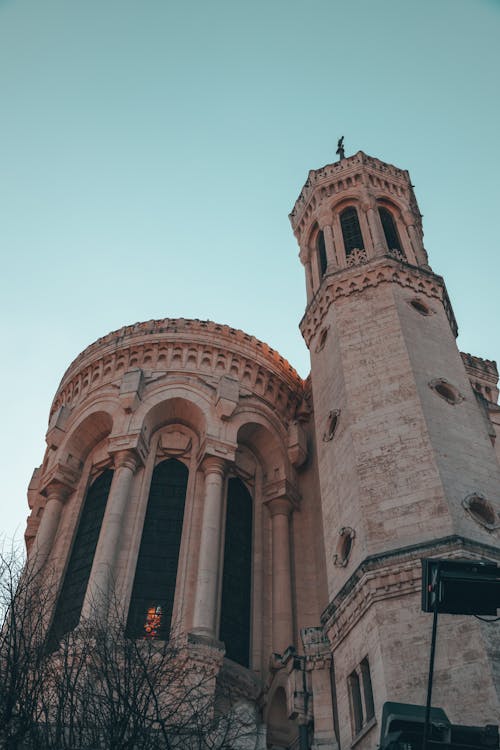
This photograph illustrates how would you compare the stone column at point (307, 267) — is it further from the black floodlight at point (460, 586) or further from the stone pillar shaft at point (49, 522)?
the black floodlight at point (460, 586)

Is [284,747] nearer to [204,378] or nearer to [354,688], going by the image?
[354,688]

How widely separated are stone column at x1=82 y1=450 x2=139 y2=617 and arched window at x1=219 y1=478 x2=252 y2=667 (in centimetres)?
352

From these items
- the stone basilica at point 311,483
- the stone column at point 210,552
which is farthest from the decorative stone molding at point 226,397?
the stone column at point 210,552

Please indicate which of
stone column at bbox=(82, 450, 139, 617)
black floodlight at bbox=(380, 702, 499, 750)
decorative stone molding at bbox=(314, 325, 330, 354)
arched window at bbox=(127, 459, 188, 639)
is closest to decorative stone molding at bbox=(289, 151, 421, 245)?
decorative stone molding at bbox=(314, 325, 330, 354)

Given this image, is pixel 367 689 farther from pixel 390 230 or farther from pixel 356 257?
pixel 390 230

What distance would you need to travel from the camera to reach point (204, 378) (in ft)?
84.5

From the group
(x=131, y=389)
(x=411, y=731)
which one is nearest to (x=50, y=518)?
(x=131, y=389)

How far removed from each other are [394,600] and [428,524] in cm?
184

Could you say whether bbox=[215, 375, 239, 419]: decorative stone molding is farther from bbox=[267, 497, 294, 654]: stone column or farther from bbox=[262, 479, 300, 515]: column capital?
bbox=[267, 497, 294, 654]: stone column

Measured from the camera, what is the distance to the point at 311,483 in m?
25.4

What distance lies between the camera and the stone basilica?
1545 centimetres

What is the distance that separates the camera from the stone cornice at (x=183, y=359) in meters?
26.3

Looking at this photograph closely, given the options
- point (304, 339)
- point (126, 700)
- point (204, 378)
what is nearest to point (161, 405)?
point (204, 378)

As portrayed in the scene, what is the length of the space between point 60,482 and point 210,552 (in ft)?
21.1
